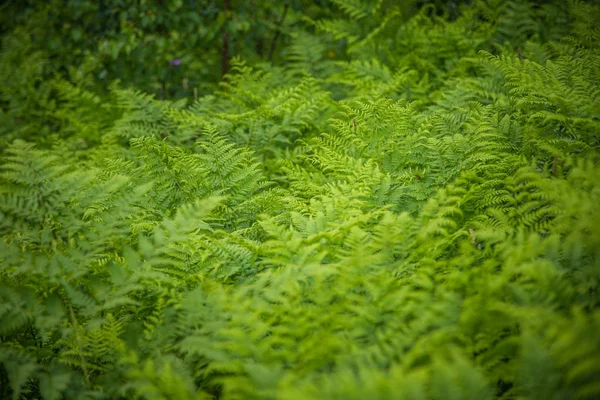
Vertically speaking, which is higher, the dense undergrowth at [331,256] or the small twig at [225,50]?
the small twig at [225,50]

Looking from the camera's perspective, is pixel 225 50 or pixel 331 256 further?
pixel 225 50

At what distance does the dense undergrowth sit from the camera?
5.35ft

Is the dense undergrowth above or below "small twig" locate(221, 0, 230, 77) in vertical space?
below

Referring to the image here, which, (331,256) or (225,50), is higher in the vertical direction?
(225,50)

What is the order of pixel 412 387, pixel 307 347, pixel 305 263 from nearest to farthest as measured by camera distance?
1. pixel 412 387
2. pixel 307 347
3. pixel 305 263

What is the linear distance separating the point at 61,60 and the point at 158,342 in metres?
4.62

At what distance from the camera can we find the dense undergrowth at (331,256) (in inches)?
64.2

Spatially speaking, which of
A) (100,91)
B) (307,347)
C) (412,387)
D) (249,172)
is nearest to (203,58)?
(100,91)

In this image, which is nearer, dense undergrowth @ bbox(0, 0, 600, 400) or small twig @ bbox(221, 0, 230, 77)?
dense undergrowth @ bbox(0, 0, 600, 400)

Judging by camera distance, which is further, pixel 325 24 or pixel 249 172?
pixel 325 24

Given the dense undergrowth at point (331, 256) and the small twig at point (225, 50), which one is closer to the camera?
the dense undergrowth at point (331, 256)

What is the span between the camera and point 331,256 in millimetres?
2287

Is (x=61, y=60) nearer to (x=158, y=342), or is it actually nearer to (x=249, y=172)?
(x=249, y=172)

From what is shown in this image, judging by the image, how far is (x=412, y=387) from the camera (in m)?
1.35
